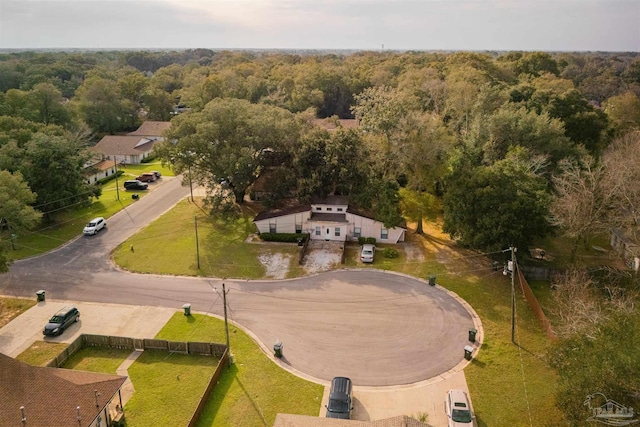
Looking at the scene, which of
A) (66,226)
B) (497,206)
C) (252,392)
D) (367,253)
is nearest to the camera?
(252,392)

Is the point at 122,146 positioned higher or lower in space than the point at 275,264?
higher

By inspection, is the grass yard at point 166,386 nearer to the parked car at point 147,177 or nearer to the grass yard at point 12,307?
the grass yard at point 12,307

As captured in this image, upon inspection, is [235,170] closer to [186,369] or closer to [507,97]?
[186,369]

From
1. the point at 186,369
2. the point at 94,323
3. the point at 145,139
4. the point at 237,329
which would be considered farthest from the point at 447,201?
the point at 145,139

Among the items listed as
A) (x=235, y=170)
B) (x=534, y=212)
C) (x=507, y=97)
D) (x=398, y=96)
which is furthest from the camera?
(x=507, y=97)

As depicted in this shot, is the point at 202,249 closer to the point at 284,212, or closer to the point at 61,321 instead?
the point at 284,212

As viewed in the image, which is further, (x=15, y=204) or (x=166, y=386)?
(x=15, y=204)

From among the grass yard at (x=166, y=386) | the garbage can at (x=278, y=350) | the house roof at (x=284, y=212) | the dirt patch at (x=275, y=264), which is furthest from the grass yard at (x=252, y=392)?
the house roof at (x=284, y=212)

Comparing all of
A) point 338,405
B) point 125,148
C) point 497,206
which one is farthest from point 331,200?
point 125,148
